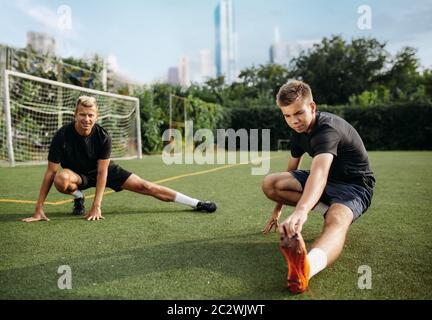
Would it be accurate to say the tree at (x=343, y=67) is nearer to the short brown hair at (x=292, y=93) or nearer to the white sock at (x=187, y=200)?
the white sock at (x=187, y=200)

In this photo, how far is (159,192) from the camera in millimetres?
4461

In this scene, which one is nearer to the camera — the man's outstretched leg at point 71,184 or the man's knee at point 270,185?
the man's knee at point 270,185

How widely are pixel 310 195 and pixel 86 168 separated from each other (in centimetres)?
276

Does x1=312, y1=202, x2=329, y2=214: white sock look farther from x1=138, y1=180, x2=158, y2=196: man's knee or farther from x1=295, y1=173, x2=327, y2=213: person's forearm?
x1=138, y1=180, x2=158, y2=196: man's knee

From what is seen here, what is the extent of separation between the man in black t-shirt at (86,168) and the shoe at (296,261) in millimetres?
2318

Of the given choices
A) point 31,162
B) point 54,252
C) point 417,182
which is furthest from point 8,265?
point 31,162

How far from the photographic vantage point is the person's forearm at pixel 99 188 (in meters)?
3.97

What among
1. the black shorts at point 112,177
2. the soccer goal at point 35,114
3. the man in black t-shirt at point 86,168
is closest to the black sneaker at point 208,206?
the man in black t-shirt at point 86,168

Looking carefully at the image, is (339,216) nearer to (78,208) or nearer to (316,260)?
(316,260)

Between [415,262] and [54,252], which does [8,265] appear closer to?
[54,252]

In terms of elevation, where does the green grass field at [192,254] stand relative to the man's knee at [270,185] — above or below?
below

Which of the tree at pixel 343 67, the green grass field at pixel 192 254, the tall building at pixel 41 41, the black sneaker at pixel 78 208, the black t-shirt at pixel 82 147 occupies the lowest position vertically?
the green grass field at pixel 192 254

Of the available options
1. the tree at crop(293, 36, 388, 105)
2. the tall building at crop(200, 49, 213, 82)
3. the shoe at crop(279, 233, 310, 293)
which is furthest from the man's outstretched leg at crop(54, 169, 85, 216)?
the tall building at crop(200, 49, 213, 82)

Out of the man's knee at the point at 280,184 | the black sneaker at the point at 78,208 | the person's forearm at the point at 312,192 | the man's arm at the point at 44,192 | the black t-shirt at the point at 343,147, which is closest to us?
the person's forearm at the point at 312,192
